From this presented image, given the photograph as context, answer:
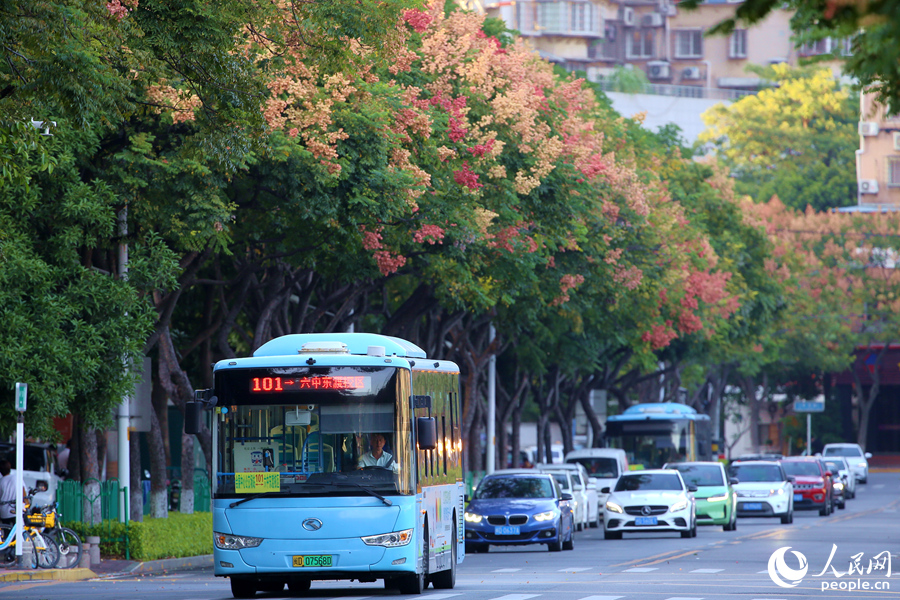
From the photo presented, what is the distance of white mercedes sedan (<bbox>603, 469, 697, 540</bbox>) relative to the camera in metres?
30.0

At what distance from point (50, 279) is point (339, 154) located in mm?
4657

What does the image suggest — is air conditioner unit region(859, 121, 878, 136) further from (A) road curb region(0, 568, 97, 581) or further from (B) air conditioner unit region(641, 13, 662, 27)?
(A) road curb region(0, 568, 97, 581)

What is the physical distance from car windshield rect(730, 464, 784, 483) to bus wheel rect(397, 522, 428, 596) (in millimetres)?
21989

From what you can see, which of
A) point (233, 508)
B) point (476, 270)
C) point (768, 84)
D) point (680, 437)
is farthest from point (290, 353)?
point (768, 84)

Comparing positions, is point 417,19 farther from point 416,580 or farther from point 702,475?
point 702,475

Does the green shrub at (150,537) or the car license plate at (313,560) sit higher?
the car license plate at (313,560)

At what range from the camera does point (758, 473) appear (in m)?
37.9

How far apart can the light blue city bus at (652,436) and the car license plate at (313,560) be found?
30.8 metres

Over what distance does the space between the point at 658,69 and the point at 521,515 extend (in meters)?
106

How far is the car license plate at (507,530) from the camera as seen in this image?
27062mm

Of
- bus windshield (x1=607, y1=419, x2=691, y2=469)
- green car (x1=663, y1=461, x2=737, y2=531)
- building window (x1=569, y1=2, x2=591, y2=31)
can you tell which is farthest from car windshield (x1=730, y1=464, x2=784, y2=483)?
building window (x1=569, y1=2, x2=591, y2=31)

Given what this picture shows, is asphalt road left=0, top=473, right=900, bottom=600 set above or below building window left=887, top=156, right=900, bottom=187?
below

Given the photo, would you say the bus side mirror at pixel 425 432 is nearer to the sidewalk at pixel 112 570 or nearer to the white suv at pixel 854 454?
the sidewalk at pixel 112 570

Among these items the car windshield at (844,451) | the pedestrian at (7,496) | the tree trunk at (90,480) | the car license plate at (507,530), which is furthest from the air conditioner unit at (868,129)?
the pedestrian at (7,496)
